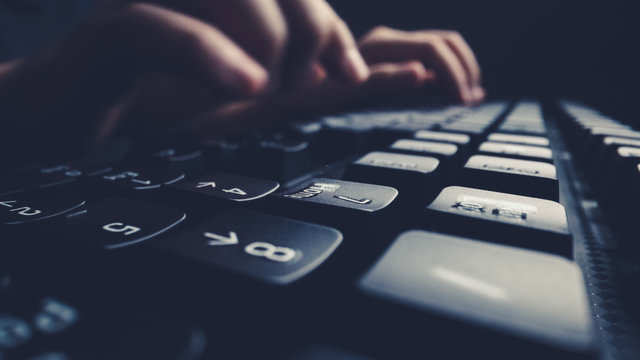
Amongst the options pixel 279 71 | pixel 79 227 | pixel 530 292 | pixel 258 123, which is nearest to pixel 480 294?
pixel 530 292

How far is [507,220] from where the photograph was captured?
0.80ft

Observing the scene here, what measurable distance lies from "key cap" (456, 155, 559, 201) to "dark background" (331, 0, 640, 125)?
71.1 inches

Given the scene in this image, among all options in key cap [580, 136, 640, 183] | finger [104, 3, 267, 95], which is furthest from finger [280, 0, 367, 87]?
key cap [580, 136, 640, 183]

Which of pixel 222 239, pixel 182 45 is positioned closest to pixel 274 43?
pixel 182 45

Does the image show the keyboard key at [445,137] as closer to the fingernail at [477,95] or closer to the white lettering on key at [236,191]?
the white lettering on key at [236,191]

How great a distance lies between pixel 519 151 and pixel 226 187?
0.32m

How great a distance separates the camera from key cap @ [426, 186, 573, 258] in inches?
9.3

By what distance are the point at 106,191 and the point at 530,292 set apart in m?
0.32

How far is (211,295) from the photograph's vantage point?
0.66ft

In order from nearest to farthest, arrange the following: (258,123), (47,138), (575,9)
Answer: (47,138) → (258,123) → (575,9)

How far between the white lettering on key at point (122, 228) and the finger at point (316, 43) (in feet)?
1.78

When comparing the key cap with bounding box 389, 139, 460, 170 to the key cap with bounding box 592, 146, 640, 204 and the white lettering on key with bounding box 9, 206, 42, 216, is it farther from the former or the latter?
the white lettering on key with bounding box 9, 206, 42, 216

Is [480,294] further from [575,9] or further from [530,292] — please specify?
[575,9]

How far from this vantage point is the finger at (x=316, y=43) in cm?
69
